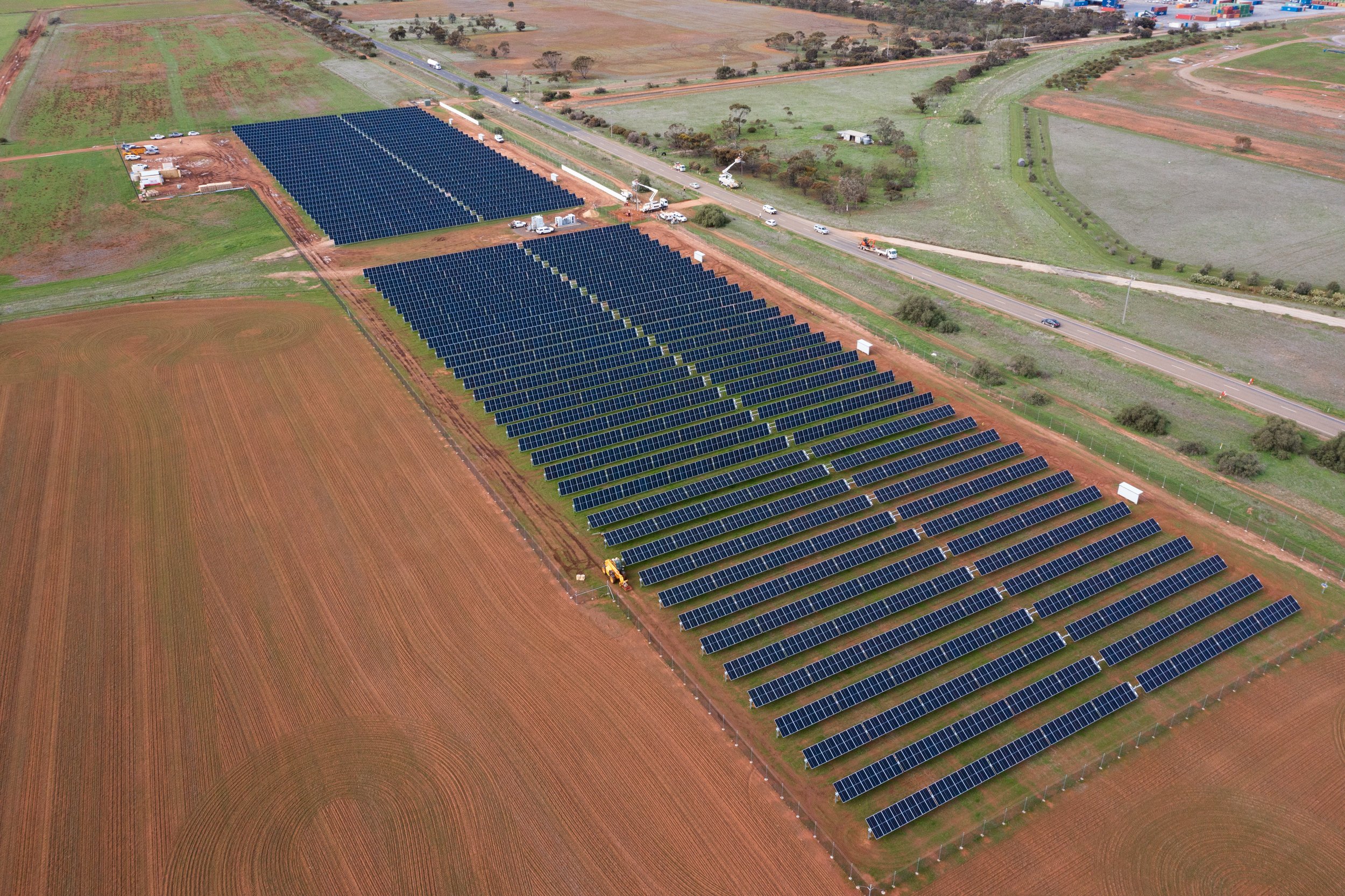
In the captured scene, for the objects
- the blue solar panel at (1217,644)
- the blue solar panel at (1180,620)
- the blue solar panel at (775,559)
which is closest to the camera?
the blue solar panel at (1217,644)

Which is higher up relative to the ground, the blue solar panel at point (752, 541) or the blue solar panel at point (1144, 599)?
the blue solar panel at point (752, 541)

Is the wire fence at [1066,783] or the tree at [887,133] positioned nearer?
the wire fence at [1066,783]

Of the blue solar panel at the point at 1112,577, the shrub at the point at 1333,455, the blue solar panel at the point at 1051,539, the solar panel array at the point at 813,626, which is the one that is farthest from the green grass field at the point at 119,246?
the shrub at the point at 1333,455

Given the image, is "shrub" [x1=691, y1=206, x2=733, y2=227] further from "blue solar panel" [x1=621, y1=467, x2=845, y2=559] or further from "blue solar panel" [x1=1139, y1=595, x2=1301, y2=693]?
"blue solar panel" [x1=1139, y1=595, x2=1301, y2=693]

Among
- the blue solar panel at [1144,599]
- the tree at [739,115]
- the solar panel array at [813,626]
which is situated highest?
the tree at [739,115]

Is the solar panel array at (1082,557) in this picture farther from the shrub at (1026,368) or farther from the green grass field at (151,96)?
the green grass field at (151,96)

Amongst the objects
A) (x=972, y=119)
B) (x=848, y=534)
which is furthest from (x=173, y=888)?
(x=972, y=119)

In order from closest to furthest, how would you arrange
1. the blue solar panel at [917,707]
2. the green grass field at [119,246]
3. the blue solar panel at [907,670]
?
the blue solar panel at [917,707], the blue solar panel at [907,670], the green grass field at [119,246]
